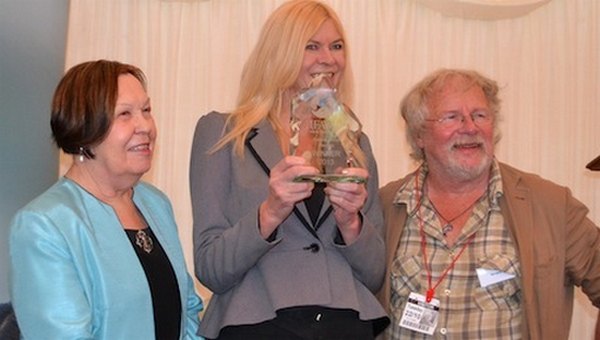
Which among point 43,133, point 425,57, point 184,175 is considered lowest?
point 184,175

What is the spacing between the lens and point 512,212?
9.83 feet

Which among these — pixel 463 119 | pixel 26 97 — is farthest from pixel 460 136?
pixel 26 97

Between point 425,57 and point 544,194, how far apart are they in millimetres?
2186

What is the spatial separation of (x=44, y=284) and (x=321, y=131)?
33.1 inches

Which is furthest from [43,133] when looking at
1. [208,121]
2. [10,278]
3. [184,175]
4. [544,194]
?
[544,194]

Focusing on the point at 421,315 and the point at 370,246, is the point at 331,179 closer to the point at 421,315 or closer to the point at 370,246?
the point at 370,246

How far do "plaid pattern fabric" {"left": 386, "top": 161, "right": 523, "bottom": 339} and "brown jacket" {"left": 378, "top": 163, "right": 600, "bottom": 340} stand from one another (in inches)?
1.3

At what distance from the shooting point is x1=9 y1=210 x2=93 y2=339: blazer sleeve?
6.93ft

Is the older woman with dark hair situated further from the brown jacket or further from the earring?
the brown jacket

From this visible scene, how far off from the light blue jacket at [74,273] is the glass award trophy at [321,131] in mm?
552

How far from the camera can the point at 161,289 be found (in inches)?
92.6

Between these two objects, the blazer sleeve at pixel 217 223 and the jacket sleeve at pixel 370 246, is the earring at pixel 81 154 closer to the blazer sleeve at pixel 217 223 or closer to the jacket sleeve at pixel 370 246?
the blazer sleeve at pixel 217 223

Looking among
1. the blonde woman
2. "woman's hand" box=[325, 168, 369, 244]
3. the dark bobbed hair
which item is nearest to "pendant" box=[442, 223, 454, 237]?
the blonde woman

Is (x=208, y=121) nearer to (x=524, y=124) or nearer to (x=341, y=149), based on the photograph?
(x=341, y=149)
